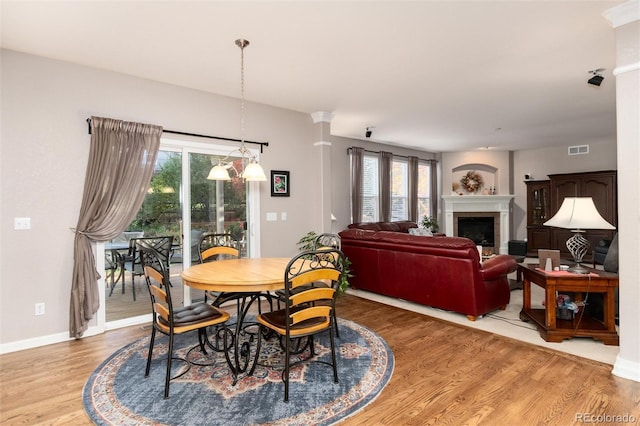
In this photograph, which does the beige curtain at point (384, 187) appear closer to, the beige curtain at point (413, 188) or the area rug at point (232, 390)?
Result: the beige curtain at point (413, 188)

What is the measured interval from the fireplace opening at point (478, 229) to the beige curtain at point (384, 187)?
108 inches

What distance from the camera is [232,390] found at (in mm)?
2434

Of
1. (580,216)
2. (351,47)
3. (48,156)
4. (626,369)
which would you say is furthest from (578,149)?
(48,156)

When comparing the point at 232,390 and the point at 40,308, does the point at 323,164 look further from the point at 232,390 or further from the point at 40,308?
the point at 40,308

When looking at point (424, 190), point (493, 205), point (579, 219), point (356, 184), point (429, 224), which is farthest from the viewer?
point (424, 190)

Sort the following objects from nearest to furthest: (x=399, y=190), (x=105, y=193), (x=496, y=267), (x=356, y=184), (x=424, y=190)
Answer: (x=105, y=193)
(x=496, y=267)
(x=356, y=184)
(x=399, y=190)
(x=424, y=190)

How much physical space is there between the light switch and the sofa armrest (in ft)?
15.3

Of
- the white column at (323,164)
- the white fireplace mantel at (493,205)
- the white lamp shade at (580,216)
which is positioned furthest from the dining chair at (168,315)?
the white fireplace mantel at (493,205)

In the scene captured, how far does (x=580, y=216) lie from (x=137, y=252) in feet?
15.2

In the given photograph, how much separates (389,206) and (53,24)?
6307 mm

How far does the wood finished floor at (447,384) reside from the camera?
7.02 ft

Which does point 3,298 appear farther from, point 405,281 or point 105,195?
point 405,281

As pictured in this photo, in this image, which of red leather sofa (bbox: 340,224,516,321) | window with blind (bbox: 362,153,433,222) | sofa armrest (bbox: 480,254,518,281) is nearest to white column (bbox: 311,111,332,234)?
red leather sofa (bbox: 340,224,516,321)

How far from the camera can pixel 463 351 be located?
3.09m
